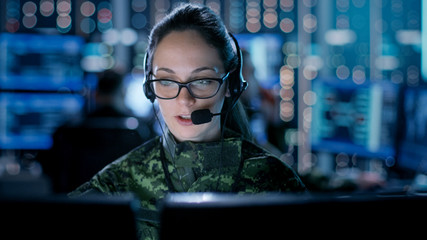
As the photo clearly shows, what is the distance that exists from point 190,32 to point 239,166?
12.9 inches

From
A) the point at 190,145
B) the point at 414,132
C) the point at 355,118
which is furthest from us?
the point at 355,118

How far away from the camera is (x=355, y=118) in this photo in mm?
2377

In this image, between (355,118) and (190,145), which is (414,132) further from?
(190,145)

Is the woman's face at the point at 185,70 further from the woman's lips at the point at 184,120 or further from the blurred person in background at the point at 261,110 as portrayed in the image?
the blurred person in background at the point at 261,110

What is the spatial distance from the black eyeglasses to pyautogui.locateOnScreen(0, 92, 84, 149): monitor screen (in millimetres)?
2841

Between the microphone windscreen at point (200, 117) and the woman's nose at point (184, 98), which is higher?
the woman's nose at point (184, 98)

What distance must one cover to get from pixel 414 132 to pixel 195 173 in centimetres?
140

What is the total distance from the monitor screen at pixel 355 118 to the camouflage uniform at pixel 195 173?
1.36 metres

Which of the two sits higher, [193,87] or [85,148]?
[193,87]

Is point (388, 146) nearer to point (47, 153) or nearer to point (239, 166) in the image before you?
point (239, 166)

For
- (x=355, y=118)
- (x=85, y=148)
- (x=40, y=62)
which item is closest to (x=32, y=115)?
(x=40, y=62)

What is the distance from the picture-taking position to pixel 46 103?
3693 mm

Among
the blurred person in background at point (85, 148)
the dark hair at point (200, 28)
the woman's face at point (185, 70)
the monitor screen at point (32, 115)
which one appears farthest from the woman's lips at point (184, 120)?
the monitor screen at point (32, 115)

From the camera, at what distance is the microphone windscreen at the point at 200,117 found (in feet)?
3.28
